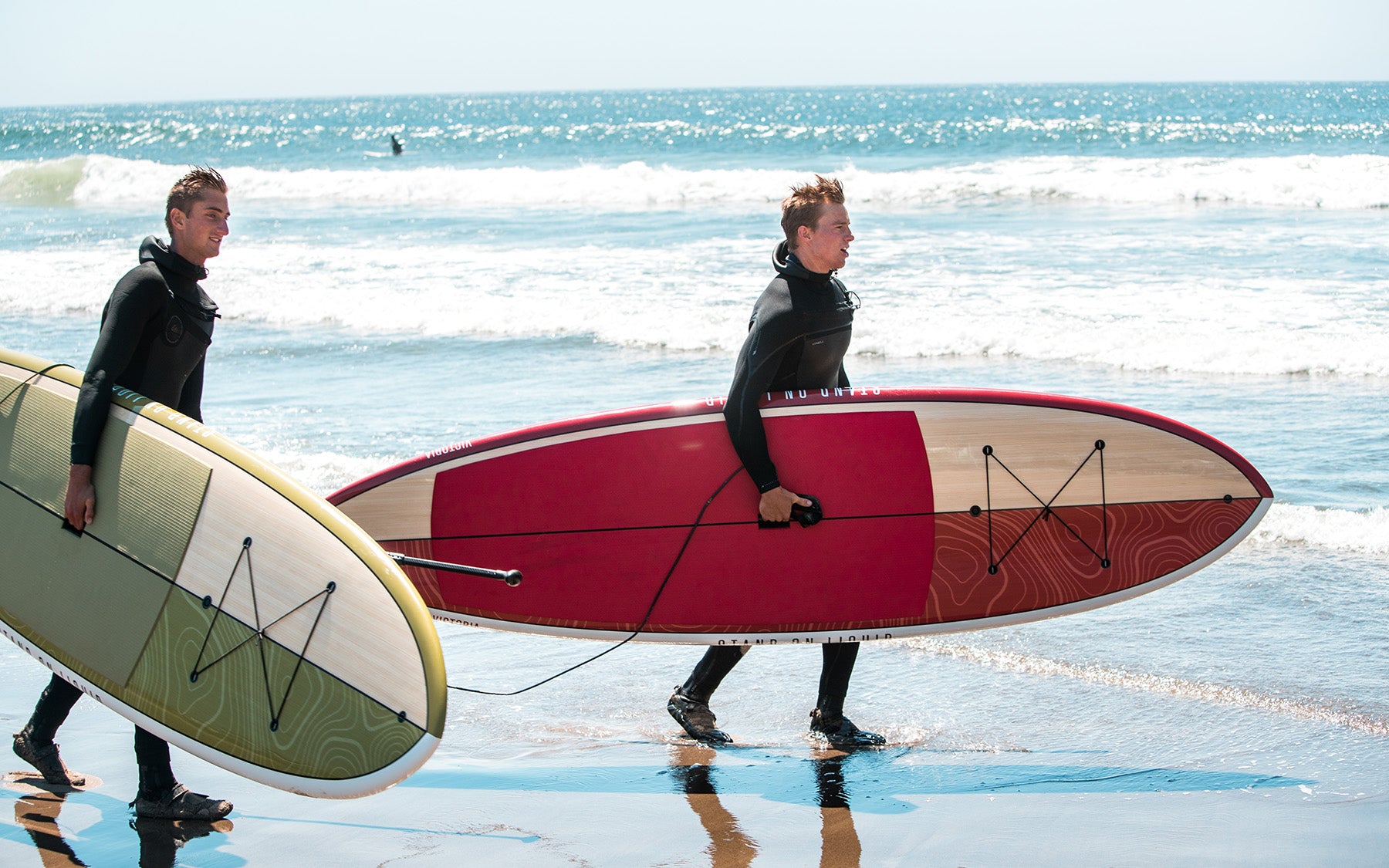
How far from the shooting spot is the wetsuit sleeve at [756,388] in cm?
317

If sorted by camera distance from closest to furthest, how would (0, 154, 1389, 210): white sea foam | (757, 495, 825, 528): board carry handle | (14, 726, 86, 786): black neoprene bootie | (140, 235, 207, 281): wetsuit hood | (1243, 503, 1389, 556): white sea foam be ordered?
(140, 235, 207, 281): wetsuit hood, (14, 726, 86, 786): black neoprene bootie, (757, 495, 825, 528): board carry handle, (1243, 503, 1389, 556): white sea foam, (0, 154, 1389, 210): white sea foam

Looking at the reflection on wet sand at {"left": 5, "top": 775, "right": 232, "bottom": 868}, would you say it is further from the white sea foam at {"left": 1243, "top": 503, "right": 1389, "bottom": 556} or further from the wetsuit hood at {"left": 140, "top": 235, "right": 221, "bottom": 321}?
the white sea foam at {"left": 1243, "top": 503, "right": 1389, "bottom": 556}

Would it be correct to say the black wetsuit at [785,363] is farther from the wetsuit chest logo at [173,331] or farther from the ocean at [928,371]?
the wetsuit chest logo at [173,331]

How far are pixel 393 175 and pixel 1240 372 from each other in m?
22.7

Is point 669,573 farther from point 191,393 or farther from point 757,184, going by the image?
point 757,184

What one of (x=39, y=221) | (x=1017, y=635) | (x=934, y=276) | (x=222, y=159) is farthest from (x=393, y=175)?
(x=1017, y=635)

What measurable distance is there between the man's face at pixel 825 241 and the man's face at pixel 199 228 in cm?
145

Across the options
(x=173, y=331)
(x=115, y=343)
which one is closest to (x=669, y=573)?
(x=173, y=331)

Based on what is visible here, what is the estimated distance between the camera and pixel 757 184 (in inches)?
888

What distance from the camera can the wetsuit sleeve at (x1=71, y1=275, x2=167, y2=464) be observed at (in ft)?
9.15

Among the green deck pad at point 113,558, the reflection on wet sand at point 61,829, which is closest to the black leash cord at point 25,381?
the green deck pad at point 113,558

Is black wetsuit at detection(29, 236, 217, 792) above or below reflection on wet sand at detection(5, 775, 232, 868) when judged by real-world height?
above

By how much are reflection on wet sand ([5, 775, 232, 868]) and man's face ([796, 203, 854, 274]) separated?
203 cm

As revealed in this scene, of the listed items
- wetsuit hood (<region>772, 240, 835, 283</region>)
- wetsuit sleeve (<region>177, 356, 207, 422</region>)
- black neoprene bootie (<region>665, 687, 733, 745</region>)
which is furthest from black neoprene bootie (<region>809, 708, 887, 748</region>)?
wetsuit sleeve (<region>177, 356, 207, 422</region>)
